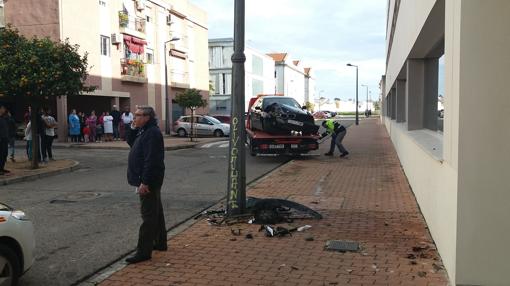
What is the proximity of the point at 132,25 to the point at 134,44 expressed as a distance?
1.21m

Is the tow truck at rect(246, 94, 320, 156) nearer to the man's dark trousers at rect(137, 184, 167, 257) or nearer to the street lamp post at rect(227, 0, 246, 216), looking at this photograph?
the street lamp post at rect(227, 0, 246, 216)

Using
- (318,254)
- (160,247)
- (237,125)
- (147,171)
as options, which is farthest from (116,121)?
(318,254)

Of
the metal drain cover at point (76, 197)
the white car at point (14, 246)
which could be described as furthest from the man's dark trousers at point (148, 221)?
the metal drain cover at point (76, 197)

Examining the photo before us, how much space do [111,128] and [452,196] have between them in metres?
24.1

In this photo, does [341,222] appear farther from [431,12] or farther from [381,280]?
[431,12]

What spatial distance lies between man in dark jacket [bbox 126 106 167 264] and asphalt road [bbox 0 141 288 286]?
1.65 feet

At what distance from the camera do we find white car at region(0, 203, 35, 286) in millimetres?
4484

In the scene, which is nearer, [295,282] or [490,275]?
[490,275]

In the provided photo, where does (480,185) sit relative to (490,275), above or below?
above

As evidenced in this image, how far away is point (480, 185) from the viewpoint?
14.2 ft

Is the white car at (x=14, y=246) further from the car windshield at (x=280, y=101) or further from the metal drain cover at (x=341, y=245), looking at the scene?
the car windshield at (x=280, y=101)

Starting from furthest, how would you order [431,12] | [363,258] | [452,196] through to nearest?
[431,12], [363,258], [452,196]

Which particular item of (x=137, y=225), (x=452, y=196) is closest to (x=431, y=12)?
(x=452, y=196)

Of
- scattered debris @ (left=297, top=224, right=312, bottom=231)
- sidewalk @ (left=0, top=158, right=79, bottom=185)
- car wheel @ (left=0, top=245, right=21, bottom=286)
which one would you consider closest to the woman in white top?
sidewalk @ (left=0, top=158, right=79, bottom=185)
